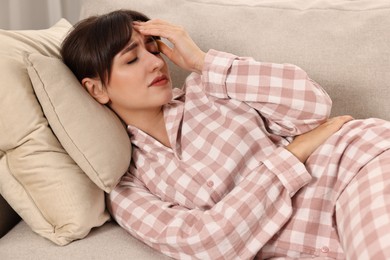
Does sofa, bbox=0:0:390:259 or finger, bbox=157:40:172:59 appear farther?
finger, bbox=157:40:172:59

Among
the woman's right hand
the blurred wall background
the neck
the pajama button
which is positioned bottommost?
the blurred wall background

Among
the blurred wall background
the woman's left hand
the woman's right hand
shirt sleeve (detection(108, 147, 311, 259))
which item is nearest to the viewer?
shirt sleeve (detection(108, 147, 311, 259))

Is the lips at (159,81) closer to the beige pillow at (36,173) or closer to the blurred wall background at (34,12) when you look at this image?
the beige pillow at (36,173)

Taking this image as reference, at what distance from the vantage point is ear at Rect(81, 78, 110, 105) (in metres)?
1.33

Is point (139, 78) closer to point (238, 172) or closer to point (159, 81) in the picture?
point (159, 81)

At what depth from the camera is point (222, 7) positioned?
1.51m

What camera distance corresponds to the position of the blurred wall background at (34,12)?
217 cm

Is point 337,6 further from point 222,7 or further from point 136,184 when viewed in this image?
point 136,184

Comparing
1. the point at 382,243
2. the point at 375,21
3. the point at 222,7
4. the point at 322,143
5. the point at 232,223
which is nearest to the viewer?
the point at 382,243

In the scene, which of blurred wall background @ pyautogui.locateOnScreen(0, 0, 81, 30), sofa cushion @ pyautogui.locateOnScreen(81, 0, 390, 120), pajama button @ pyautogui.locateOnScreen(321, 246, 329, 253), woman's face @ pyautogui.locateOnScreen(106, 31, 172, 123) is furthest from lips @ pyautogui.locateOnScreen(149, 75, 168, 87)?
blurred wall background @ pyautogui.locateOnScreen(0, 0, 81, 30)

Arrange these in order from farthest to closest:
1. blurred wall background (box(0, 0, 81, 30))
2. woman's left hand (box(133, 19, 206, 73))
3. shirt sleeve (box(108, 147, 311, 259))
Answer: blurred wall background (box(0, 0, 81, 30))
woman's left hand (box(133, 19, 206, 73))
shirt sleeve (box(108, 147, 311, 259))

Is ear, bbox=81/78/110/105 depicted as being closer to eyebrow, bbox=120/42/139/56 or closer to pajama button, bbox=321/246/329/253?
eyebrow, bbox=120/42/139/56

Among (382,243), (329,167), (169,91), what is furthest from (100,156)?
(382,243)

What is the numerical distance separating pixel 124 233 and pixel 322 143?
1.71 feet
